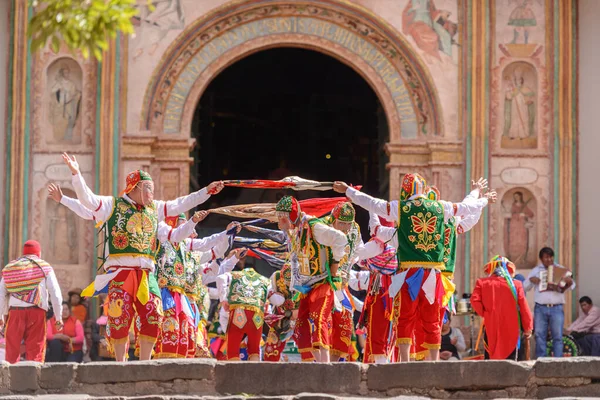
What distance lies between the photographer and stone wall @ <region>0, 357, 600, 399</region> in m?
11.2

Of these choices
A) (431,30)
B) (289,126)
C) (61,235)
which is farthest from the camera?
(289,126)

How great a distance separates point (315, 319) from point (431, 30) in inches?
342

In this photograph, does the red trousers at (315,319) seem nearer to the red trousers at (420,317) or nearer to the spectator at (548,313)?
the red trousers at (420,317)

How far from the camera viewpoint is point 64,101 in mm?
20906

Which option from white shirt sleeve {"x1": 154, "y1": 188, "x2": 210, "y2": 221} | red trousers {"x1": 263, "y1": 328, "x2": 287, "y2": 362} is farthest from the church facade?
white shirt sleeve {"x1": 154, "y1": 188, "x2": 210, "y2": 221}

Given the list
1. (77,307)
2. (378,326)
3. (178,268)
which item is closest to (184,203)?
(178,268)

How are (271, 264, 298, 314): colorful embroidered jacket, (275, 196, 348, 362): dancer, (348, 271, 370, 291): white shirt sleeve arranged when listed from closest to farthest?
1. (275, 196, 348, 362): dancer
2. (271, 264, 298, 314): colorful embroidered jacket
3. (348, 271, 370, 291): white shirt sleeve

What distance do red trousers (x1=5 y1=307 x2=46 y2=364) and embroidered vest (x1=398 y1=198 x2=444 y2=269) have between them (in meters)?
4.55

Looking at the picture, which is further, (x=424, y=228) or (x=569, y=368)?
(x=424, y=228)

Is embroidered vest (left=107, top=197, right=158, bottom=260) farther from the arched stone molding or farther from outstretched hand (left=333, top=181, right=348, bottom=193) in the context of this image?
the arched stone molding

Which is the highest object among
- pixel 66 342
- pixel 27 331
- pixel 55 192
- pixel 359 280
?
pixel 55 192

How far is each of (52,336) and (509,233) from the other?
6470 millimetres

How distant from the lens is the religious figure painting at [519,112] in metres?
21.0

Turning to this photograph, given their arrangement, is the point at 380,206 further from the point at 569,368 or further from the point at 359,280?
the point at 569,368
